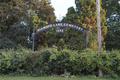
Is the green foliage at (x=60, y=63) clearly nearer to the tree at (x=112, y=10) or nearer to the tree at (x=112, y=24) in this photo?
the tree at (x=112, y=24)

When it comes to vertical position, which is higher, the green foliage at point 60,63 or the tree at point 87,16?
the tree at point 87,16

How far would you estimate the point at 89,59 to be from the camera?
7.35m

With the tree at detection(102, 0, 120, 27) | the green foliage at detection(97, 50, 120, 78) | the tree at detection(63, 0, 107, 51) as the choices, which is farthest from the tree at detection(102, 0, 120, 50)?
the green foliage at detection(97, 50, 120, 78)

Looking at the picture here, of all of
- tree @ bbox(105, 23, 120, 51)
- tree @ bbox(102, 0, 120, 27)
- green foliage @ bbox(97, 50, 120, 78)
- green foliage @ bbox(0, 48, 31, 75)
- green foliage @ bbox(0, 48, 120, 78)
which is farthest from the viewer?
tree @ bbox(102, 0, 120, 27)

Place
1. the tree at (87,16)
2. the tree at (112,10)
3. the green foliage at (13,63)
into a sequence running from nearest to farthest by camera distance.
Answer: the green foliage at (13,63)
the tree at (87,16)
the tree at (112,10)

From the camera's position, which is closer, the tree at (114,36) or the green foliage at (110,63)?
→ the green foliage at (110,63)

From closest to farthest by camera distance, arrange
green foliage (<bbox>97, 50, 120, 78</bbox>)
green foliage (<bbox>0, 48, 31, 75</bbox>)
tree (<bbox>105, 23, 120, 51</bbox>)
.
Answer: green foliage (<bbox>97, 50, 120, 78</bbox>) → green foliage (<bbox>0, 48, 31, 75</bbox>) → tree (<bbox>105, 23, 120, 51</bbox>)

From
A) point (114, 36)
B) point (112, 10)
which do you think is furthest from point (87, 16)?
point (112, 10)

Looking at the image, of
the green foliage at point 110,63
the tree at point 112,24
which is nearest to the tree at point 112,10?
the tree at point 112,24

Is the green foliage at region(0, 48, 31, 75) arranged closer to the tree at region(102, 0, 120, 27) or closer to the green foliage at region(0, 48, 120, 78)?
the green foliage at region(0, 48, 120, 78)

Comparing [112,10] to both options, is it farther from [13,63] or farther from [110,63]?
[13,63]

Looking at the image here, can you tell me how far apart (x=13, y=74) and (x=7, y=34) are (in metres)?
13.2

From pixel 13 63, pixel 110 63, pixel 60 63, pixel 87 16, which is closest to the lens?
pixel 110 63

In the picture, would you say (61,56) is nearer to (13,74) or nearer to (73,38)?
(13,74)
